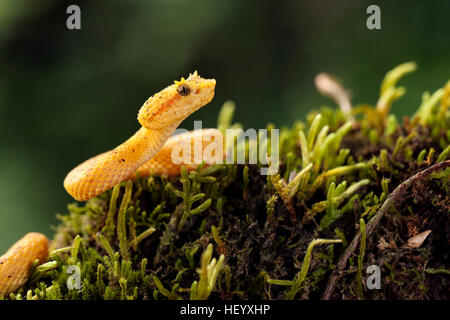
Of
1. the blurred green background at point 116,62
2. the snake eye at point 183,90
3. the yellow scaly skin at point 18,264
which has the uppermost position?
the blurred green background at point 116,62

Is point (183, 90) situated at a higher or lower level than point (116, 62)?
lower

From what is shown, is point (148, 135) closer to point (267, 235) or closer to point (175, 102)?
point (175, 102)

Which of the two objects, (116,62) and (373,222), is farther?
→ (116,62)

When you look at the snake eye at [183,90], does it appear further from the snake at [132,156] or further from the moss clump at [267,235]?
the moss clump at [267,235]

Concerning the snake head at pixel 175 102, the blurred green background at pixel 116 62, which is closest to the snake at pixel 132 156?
the snake head at pixel 175 102

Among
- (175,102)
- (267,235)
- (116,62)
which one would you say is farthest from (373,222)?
(116,62)

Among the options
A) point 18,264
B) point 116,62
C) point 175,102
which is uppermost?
point 116,62
